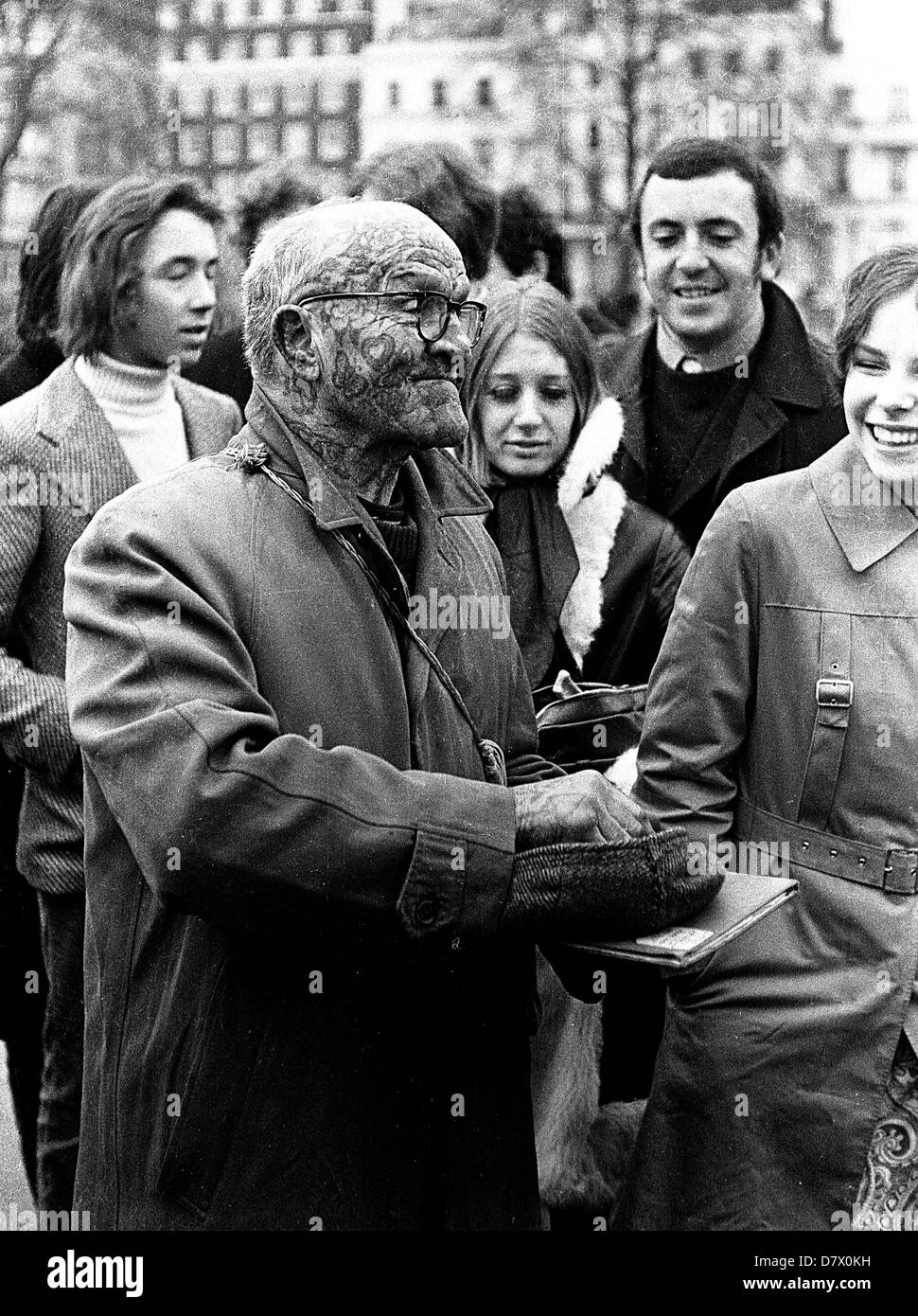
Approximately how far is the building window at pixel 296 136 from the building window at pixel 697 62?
1367 cm

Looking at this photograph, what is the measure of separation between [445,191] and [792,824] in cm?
191

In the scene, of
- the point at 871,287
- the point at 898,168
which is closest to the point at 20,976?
the point at 871,287

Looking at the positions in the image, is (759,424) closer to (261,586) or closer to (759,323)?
(759,323)

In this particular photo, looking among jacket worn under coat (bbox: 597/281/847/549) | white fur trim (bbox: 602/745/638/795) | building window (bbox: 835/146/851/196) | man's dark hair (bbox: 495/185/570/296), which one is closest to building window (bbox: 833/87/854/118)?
building window (bbox: 835/146/851/196)

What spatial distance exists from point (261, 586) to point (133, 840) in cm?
38

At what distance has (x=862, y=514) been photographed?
11.1ft

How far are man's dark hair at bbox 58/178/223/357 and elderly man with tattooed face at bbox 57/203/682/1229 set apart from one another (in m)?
1.52

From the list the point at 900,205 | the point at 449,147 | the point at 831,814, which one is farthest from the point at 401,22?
the point at 831,814

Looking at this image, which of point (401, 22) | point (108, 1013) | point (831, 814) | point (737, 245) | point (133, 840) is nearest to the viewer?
point (133, 840)

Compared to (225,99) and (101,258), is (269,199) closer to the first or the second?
(101,258)

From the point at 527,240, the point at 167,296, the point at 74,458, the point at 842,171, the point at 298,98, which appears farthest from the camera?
the point at 298,98

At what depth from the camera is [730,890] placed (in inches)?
105

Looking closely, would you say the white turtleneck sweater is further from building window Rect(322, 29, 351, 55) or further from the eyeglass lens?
building window Rect(322, 29, 351, 55)

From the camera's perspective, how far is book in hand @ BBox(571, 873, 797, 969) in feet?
7.91
